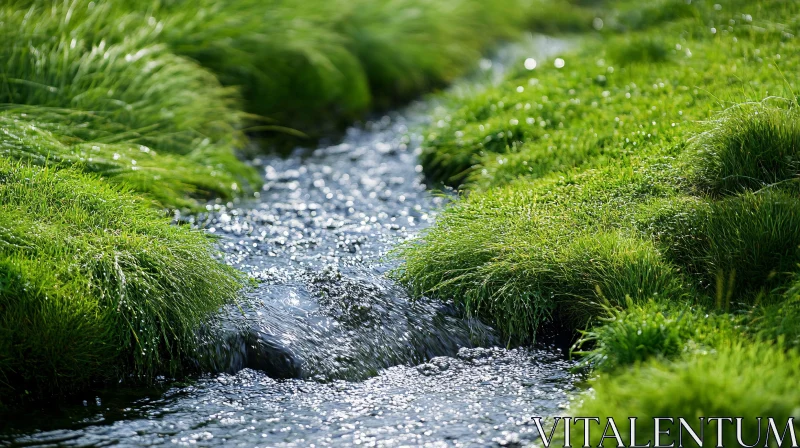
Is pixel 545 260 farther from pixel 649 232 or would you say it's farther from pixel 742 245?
pixel 742 245

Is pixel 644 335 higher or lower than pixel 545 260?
lower

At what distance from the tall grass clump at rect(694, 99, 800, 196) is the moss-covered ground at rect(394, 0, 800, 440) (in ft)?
0.04

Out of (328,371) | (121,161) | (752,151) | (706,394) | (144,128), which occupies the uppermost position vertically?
(144,128)

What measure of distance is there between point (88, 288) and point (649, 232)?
11.1 feet

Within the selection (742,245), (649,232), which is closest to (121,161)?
(649,232)

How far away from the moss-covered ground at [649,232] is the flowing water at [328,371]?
280 millimetres

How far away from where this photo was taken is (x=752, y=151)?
5398 mm

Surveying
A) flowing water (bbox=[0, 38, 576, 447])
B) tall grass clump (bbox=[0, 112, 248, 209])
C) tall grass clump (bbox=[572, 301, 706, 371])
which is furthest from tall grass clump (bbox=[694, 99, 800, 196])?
tall grass clump (bbox=[0, 112, 248, 209])

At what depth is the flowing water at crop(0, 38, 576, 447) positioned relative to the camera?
4.11 m

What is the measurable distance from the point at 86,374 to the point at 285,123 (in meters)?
5.54

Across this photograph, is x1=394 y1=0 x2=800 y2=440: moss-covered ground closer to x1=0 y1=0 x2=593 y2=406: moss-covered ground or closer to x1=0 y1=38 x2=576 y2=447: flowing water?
x1=0 y1=38 x2=576 y2=447: flowing water

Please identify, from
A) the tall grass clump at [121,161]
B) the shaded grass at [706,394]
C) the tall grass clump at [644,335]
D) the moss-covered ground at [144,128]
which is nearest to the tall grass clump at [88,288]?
the moss-covered ground at [144,128]

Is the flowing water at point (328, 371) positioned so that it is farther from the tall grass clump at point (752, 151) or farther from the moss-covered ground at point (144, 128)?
the tall grass clump at point (752, 151)

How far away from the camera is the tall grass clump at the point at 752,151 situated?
5.35 metres
